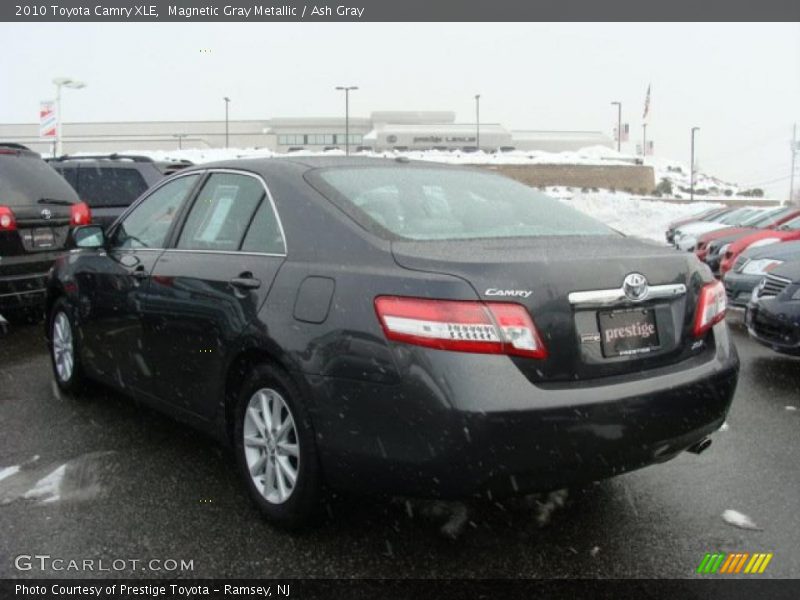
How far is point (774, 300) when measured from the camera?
6.20 m

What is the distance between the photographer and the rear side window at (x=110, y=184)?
35.1 feet

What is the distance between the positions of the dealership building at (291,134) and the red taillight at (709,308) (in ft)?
281

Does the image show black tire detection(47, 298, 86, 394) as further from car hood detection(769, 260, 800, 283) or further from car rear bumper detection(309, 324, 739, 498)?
car hood detection(769, 260, 800, 283)

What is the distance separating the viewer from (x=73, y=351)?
5191 millimetres

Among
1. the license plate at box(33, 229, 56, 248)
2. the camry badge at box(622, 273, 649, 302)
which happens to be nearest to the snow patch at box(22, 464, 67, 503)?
the camry badge at box(622, 273, 649, 302)

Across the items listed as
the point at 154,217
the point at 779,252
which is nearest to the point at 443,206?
the point at 154,217

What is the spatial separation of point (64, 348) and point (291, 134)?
305 ft

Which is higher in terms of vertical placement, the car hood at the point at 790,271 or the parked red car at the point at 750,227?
the car hood at the point at 790,271

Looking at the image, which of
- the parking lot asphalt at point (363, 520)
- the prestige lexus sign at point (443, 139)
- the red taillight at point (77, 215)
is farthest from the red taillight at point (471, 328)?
the prestige lexus sign at point (443, 139)

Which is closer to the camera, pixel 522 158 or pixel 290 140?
pixel 522 158

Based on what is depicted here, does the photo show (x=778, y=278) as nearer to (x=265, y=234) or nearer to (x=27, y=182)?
(x=265, y=234)

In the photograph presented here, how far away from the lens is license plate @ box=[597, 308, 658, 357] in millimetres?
2869

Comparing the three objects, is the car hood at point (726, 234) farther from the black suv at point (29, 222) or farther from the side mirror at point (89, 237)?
the side mirror at point (89, 237)

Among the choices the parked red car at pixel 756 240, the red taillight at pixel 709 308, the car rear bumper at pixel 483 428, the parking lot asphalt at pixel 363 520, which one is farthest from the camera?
the parked red car at pixel 756 240
